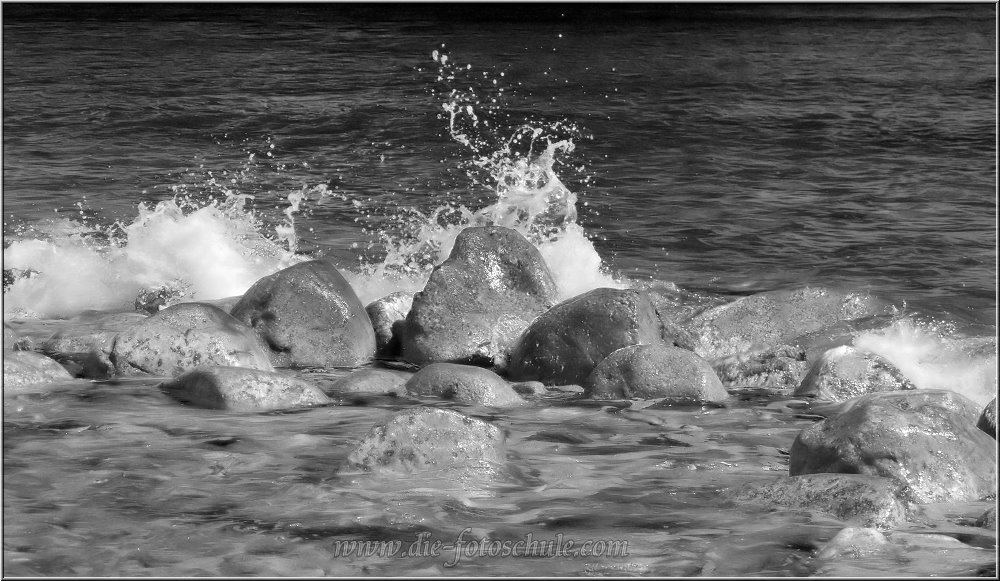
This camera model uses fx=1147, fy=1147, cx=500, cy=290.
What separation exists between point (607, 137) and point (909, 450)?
1076 centimetres

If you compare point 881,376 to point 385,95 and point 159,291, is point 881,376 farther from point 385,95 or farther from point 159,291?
point 385,95

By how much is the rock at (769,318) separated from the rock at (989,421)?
6.16 feet

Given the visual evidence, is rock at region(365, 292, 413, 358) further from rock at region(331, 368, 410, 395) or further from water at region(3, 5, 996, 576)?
rock at region(331, 368, 410, 395)

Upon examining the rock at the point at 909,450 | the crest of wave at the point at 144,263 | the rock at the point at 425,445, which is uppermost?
the rock at the point at 909,450

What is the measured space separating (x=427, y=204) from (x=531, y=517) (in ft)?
24.8

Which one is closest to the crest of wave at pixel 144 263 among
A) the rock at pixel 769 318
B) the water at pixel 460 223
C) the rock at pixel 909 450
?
the water at pixel 460 223

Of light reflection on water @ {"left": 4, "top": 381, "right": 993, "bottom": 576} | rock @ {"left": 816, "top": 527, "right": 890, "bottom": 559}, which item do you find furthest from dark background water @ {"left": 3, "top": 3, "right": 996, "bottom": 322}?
rock @ {"left": 816, "top": 527, "right": 890, "bottom": 559}

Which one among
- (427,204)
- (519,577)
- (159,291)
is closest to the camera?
(519,577)

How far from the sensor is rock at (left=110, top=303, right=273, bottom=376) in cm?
594

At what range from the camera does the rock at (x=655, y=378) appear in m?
5.76

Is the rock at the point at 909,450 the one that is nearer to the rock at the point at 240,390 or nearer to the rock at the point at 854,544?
the rock at the point at 854,544

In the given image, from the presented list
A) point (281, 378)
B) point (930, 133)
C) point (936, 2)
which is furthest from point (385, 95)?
point (936, 2)

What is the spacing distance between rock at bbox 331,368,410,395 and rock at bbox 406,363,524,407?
79mm

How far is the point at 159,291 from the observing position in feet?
Result: 26.5
